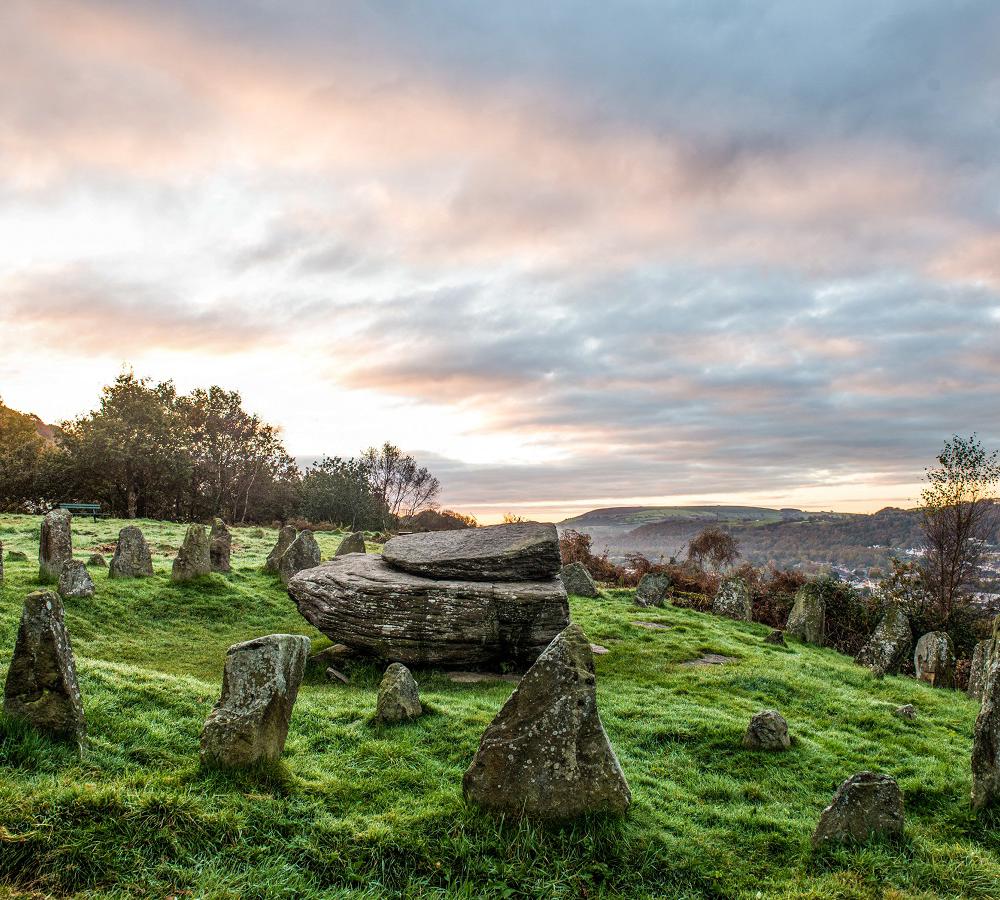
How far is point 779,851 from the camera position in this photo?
5996mm

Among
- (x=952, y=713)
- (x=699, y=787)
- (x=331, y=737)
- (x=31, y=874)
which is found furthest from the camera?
(x=952, y=713)

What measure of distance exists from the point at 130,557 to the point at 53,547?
2.20 m

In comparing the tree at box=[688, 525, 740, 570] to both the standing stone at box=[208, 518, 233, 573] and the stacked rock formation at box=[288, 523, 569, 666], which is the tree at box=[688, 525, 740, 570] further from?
the standing stone at box=[208, 518, 233, 573]

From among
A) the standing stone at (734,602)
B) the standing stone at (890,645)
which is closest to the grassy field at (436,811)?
the standing stone at (890,645)

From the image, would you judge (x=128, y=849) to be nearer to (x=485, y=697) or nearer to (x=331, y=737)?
(x=331, y=737)

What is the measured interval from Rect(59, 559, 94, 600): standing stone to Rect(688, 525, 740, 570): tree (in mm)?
31430

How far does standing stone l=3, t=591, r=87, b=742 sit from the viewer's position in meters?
6.10

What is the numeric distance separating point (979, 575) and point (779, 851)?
97.4ft

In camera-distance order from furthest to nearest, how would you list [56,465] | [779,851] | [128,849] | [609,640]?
1. [56,465]
2. [609,640]
3. [779,851]
4. [128,849]

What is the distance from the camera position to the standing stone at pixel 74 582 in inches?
568

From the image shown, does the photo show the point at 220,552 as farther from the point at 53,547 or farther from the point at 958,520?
the point at 958,520

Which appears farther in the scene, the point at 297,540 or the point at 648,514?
the point at 648,514

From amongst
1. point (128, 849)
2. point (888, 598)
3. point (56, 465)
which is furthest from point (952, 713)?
point (56, 465)

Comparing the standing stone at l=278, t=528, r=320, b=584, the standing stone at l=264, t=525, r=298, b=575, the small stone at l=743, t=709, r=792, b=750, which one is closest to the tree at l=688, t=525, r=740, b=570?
the standing stone at l=264, t=525, r=298, b=575
